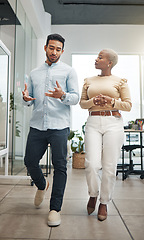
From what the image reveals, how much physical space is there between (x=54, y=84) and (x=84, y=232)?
115cm

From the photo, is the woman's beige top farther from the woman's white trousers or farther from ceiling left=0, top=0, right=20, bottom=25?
ceiling left=0, top=0, right=20, bottom=25

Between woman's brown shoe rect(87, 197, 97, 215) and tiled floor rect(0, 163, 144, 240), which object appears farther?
woman's brown shoe rect(87, 197, 97, 215)

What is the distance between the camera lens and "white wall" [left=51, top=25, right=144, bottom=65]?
18.6 feet

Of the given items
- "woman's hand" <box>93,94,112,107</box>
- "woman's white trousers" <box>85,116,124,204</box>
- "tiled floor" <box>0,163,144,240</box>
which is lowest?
"tiled floor" <box>0,163,144,240</box>

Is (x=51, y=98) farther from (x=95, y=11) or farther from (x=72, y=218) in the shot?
(x=95, y=11)

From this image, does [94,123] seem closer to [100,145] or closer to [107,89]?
[100,145]

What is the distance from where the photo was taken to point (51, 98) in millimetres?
1866

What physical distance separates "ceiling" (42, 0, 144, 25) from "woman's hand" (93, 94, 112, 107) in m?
3.73

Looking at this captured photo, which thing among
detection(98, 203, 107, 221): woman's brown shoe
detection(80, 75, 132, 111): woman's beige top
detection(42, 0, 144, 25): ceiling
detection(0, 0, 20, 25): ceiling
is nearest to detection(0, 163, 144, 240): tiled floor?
detection(98, 203, 107, 221): woman's brown shoe

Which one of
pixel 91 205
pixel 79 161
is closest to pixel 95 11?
pixel 79 161

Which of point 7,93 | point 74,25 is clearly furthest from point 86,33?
point 7,93

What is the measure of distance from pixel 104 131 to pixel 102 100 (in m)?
0.26

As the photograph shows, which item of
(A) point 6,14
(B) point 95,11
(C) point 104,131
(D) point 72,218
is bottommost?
(D) point 72,218

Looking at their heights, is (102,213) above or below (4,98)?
below
